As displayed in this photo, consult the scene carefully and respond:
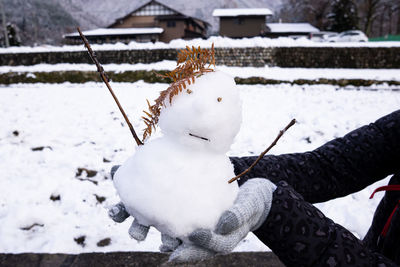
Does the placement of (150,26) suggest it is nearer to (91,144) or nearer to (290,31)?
(290,31)

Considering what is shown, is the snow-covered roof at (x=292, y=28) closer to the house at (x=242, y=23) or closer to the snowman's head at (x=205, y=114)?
the house at (x=242, y=23)

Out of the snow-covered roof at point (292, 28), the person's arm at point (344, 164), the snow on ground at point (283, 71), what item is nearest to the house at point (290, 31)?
the snow-covered roof at point (292, 28)

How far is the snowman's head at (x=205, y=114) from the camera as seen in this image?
583 millimetres

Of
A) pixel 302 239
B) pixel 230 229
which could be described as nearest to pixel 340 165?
pixel 302 239

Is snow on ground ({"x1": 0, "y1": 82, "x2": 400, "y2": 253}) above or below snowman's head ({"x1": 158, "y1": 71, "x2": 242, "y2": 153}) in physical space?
below

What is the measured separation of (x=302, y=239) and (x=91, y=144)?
3.26 m

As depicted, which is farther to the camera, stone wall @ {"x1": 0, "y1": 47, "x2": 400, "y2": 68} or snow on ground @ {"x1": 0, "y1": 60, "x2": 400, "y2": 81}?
stone wall @ {"x1": 0, "y1": 47, "x2": 400, "y2": 68}

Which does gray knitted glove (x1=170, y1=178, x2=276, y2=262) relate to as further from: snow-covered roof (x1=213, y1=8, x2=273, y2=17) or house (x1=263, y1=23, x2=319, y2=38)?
house (x1=263, y1=23, x2=319, y2=38)

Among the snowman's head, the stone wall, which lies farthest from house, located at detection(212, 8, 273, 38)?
the snowman's head

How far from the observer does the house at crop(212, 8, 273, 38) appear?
25547mm

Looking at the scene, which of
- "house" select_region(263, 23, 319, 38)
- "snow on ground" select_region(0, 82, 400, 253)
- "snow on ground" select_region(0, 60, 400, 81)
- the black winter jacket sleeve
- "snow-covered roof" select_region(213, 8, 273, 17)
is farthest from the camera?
"house" select_region(263, 23, 319, 38)

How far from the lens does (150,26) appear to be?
99.7 ft

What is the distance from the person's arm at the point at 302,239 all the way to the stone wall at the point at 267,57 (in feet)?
24.7

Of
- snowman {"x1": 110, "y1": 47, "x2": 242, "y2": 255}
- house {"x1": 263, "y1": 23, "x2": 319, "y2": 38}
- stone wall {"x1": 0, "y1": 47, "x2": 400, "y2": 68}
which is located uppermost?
house {"x1": 263, "y1": 23, "x2": 319, "y2": 38}
